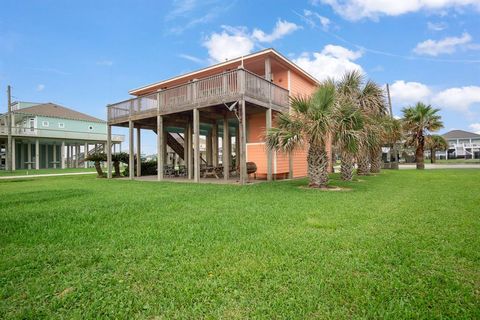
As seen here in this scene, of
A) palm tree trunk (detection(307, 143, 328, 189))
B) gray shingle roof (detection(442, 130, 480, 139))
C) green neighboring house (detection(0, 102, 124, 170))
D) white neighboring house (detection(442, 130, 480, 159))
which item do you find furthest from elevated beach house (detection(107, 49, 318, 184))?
gray shingle roof (detection(442, 130, 480, 139))

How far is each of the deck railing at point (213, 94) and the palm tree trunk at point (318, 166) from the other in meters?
3.41

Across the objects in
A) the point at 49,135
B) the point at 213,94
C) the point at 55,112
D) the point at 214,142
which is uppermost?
the point at 55,112

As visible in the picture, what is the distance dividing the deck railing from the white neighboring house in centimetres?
5358

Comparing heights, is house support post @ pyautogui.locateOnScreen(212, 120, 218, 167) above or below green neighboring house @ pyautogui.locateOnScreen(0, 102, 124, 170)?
below

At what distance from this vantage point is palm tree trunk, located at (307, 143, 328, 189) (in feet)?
31.4

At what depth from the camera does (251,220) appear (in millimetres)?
4910

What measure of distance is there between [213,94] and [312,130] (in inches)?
188

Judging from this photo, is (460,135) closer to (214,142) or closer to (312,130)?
(214,142)

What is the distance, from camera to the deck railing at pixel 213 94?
10656 millimetres

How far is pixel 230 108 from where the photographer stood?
10.2 meters

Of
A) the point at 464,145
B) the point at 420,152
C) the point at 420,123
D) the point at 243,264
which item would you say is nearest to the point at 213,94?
the point at 243,264

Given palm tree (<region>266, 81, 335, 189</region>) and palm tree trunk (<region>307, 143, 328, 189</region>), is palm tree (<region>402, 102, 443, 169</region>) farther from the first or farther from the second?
palm tree (<region>266, 81, 335, 189</region>)

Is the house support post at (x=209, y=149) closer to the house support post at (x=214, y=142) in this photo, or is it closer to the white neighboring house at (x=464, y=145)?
the house support post at (x=214, y=142)

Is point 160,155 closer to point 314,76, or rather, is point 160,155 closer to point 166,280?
point 314,76
